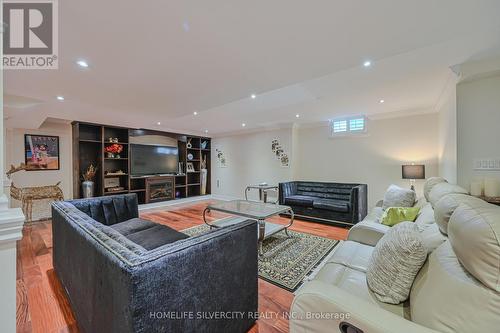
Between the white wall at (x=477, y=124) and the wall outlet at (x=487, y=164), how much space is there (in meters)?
0.03

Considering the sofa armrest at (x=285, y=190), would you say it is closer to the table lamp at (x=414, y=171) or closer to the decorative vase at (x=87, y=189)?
the table lamp at (x=414, y=171)

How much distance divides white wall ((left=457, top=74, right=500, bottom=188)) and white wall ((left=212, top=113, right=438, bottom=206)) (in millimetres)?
1743

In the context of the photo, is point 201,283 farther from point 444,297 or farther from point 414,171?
point 414,171

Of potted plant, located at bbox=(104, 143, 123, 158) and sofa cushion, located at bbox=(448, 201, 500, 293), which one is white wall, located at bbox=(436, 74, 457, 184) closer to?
sofa cushion, located at bbox=(448, 201, 500, 293)

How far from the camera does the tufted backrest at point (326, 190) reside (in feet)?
14.7

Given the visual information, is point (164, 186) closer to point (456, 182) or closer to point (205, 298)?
point (205, 298)

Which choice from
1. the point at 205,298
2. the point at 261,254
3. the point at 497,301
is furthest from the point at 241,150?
the point at 497,301

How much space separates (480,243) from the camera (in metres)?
0.77

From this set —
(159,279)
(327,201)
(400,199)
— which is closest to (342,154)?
(327,201)

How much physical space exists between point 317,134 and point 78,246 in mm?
5018

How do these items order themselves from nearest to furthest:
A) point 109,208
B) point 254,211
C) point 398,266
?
point 398,266
point 109,208
point 254,211

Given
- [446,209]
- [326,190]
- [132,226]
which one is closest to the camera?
[446,209]

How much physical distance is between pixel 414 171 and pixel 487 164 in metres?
1.44

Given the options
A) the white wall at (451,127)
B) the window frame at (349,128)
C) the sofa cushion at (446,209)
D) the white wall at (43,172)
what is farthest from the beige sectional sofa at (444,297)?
the white wall at (43,172)
